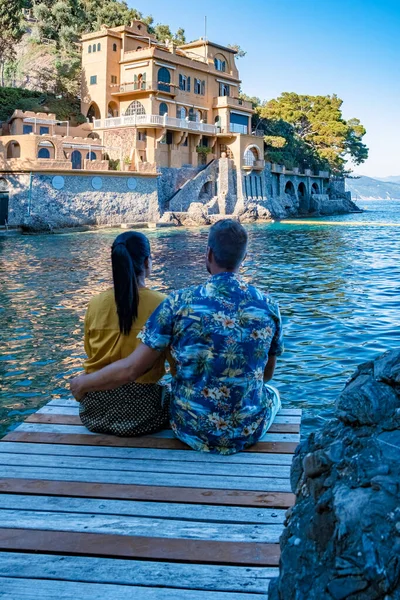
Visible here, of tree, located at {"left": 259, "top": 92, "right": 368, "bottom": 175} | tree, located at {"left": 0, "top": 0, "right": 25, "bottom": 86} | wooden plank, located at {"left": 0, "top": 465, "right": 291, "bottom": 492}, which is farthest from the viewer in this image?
tree, located at {"left": 259, "top": 92, "right": 368, "bottom": 175}

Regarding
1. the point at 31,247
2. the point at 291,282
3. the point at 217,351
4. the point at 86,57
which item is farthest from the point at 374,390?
the point at 86,57

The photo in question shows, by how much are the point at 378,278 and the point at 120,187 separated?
2102 centimetres

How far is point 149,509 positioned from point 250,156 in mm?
44116

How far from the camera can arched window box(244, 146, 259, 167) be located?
44.6 metres

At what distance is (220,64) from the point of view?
45.6 meters

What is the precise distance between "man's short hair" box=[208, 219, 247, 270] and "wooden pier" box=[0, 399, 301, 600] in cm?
99

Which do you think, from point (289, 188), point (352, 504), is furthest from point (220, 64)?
point (352, 504)

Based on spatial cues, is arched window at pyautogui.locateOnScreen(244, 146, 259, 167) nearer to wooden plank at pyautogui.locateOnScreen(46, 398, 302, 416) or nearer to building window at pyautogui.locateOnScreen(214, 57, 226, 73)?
building window at pyautogui.locateOnScreen(214, 57, 226, 73)

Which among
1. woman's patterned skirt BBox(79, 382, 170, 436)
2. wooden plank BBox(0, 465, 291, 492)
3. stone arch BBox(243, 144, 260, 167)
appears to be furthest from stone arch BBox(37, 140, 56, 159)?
wooden plank BBox(0, 465, 291, 492)

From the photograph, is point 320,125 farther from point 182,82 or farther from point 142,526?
point 142,526

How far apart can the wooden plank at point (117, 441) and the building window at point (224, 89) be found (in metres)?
44.2

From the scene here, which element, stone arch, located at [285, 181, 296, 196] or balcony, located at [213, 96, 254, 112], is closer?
balcony, located at [213, 96, 254, 112]

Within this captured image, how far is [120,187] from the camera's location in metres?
34.5

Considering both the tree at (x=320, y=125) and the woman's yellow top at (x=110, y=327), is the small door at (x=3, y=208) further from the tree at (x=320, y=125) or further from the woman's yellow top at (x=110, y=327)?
the tree at (x=320, y=125)
